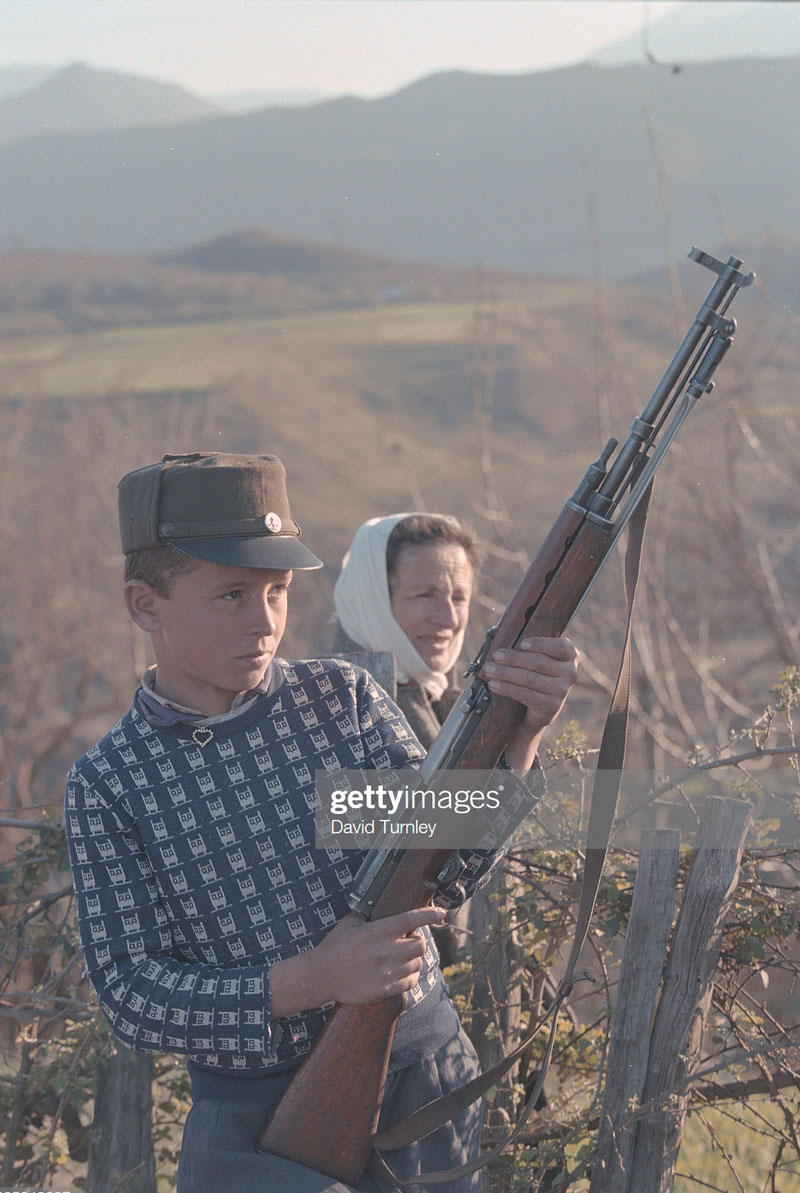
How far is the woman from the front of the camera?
3285 mm

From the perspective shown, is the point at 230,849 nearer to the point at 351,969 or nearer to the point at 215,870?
the point at 215,870

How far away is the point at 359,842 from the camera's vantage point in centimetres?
208

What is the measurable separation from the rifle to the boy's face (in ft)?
1.28

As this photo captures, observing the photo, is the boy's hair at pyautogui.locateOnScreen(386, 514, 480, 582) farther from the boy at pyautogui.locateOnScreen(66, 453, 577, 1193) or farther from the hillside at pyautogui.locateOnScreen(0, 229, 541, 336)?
the hillside at pyautogui.locateOnScreen(0, 229, 541, 336)

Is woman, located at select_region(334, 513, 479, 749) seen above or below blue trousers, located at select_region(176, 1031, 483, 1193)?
above

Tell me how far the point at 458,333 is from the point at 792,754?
8462mm

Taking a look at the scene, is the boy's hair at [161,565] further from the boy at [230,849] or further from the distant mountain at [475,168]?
the distant mountain at [475,168]

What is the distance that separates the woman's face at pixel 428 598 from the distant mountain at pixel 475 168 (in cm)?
337

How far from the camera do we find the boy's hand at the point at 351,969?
71.5 inches

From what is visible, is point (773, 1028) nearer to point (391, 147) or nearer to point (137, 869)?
point (137, 869)

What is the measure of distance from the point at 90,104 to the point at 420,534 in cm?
594

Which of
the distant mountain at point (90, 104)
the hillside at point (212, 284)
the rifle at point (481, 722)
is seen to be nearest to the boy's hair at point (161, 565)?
the rifle at point (481, 722)

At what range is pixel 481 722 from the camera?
6.59 feet

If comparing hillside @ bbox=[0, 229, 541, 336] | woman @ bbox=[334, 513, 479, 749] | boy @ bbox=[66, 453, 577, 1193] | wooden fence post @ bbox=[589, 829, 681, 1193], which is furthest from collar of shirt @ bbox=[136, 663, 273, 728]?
hillside @ bbox=[0, 229, 541, 336]
